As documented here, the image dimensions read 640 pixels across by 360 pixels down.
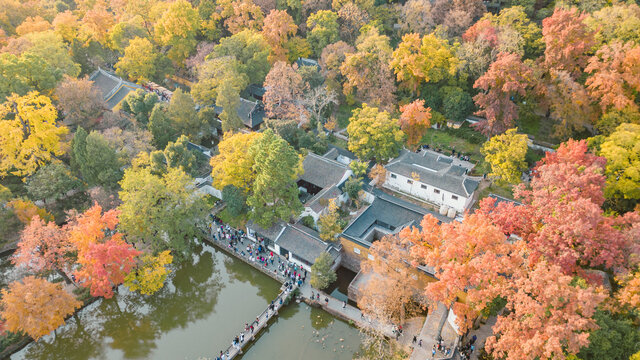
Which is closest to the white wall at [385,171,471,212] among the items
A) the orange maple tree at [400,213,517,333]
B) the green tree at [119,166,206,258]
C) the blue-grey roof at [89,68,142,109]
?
the orange maple tree at [400,213,517,333]

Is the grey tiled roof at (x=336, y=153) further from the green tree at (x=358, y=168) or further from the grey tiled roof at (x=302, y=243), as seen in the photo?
the grey tiled roof at (x=302, y=243)

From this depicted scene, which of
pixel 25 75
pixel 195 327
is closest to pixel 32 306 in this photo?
pixel 195 327

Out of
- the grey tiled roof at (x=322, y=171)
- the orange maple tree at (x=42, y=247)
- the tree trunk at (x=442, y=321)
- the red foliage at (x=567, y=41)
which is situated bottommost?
the tree trunk at (x=442, y=321)

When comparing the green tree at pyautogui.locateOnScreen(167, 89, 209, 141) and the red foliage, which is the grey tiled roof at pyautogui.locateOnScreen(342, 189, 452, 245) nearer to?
the red foliage

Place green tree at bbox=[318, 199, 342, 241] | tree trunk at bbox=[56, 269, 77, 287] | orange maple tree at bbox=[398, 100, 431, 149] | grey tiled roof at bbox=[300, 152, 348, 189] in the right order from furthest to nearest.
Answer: orange maple tree at bbox=[398, 100, 431, 149] → grey tiled roof at bbox=[300, 152, 348, 189] → green tree at bbox=[318, 199, 342, 241] → tree trunk at bbox=[56, 269, 77, 287]

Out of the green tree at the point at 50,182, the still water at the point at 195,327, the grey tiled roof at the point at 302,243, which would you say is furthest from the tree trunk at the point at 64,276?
the grey tiled roof at the point at 302,243
